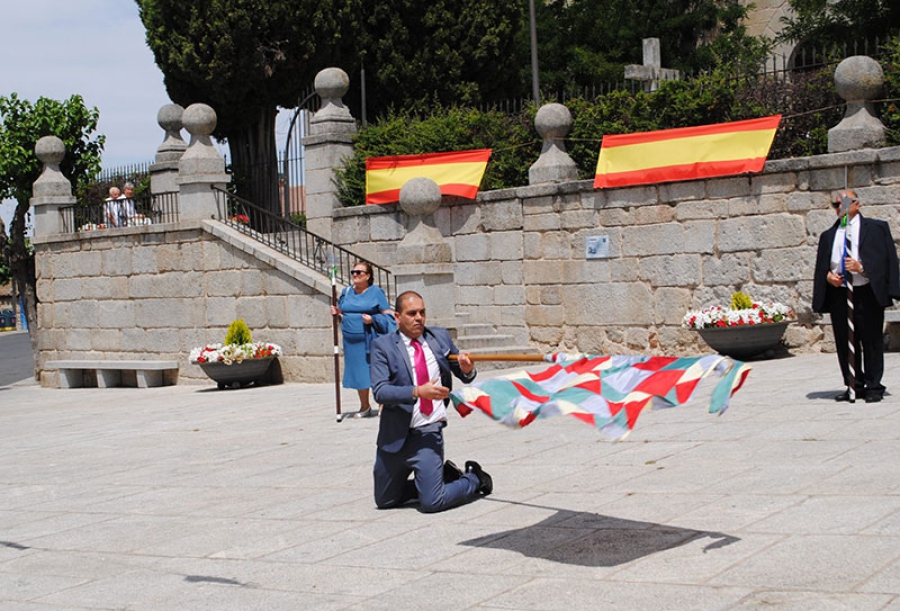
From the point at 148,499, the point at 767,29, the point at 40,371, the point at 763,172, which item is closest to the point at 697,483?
the point at 148,499

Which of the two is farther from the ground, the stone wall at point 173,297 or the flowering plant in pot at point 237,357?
the stone wall at point 173,297

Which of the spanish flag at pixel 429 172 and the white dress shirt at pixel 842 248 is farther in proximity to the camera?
the spanish flag at pixel 429 172

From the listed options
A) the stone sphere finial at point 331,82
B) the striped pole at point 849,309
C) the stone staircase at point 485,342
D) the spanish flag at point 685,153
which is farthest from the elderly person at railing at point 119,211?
the striped pole at point 849,309

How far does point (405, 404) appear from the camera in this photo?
691 cm

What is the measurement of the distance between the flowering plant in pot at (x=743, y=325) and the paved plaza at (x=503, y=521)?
2.70m

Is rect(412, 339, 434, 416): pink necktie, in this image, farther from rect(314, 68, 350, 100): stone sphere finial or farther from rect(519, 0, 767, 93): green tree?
rect(519, 0, 767, 93): green tree

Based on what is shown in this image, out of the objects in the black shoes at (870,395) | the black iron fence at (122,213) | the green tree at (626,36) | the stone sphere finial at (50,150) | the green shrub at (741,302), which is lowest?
the black shoes at (870,395)

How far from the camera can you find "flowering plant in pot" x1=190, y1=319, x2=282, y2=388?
1661 centimetres

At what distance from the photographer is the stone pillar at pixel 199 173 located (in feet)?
60.2

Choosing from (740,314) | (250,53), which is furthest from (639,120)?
(250,53)

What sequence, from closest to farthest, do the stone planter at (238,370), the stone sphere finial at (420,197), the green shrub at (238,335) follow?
the stone sphere finial at (420,197) → the stone planter at (238,370) → the green shrub at (238,335)

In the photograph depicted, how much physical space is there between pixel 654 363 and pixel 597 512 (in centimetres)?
113

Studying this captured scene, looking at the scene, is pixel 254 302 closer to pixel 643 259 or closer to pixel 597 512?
pixel 643 259

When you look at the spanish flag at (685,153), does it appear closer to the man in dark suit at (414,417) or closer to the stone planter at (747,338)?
the stone planter at (747,338)
